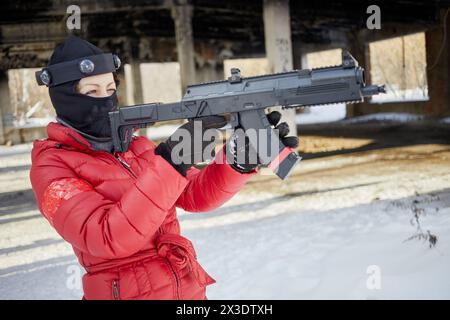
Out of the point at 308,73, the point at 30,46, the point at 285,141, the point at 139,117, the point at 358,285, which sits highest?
the point at 30,46

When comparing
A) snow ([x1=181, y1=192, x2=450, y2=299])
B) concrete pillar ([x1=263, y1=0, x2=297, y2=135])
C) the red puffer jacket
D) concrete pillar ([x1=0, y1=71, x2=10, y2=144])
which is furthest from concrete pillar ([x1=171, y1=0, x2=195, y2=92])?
concrete pillar ([x1=0, y1=71, x2=10, y2=144])

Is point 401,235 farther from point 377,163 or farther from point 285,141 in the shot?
point 377,163

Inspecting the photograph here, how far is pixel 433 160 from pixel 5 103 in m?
16.2

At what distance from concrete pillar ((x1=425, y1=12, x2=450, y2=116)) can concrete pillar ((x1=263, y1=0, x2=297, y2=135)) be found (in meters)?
8.01

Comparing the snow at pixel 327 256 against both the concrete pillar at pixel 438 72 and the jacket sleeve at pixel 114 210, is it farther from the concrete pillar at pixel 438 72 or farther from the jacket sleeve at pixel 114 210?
the concrete pillar at pixel 438 72

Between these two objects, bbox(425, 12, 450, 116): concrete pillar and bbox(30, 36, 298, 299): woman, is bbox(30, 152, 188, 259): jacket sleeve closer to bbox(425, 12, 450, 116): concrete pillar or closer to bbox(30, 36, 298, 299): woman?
bbox(30, 36, 298, 299): woman

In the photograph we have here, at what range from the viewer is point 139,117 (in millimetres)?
1964

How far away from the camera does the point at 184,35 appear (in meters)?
10.9

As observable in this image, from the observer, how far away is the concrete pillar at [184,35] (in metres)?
10.5

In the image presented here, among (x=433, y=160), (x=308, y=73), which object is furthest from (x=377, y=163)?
(x=308, y=73)

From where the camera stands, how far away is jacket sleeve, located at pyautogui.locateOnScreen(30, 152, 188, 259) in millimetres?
1392

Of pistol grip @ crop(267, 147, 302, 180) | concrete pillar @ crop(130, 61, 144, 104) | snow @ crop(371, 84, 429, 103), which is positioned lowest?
snow @ crop(371, 84, 429, 103)

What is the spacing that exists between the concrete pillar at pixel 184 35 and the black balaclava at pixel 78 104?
9102 millimetres

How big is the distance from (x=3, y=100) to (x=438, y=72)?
16.3m
